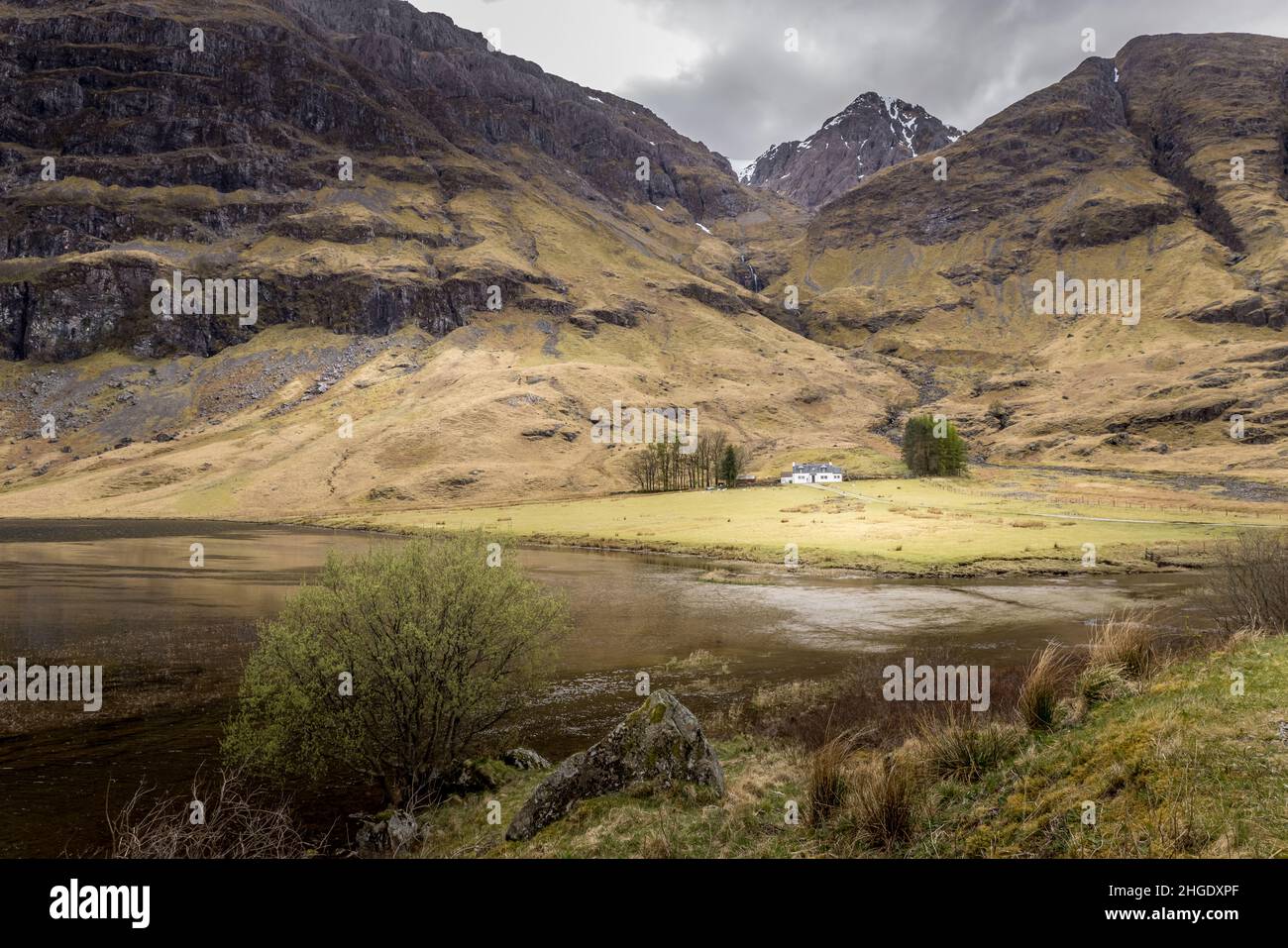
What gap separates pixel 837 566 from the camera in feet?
196

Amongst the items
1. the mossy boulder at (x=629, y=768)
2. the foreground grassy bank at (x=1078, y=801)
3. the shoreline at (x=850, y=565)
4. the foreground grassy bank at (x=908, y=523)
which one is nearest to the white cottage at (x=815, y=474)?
the foreground grassy bank at (x=908, y=523)

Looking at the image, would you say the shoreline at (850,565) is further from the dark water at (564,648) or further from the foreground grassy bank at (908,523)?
the dark water at (564,648)

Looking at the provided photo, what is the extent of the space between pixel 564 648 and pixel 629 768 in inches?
854

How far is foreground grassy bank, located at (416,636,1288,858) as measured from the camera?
625cm

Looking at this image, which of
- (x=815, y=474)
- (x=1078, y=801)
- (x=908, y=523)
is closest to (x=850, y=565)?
(x=908, y=523)

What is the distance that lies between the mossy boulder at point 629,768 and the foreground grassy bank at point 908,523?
47585 mm

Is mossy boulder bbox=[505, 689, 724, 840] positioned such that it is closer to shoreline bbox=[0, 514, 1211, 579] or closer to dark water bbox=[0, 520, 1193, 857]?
dark water bbox=[0, 520, 1193, 857]

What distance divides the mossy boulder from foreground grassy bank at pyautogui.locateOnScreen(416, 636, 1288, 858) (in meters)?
0.40

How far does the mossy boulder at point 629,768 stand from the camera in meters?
12.4

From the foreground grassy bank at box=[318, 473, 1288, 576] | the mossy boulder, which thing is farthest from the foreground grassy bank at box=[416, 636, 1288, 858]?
the foreground grassy bank at box=[318, 473, 1288, 576]
